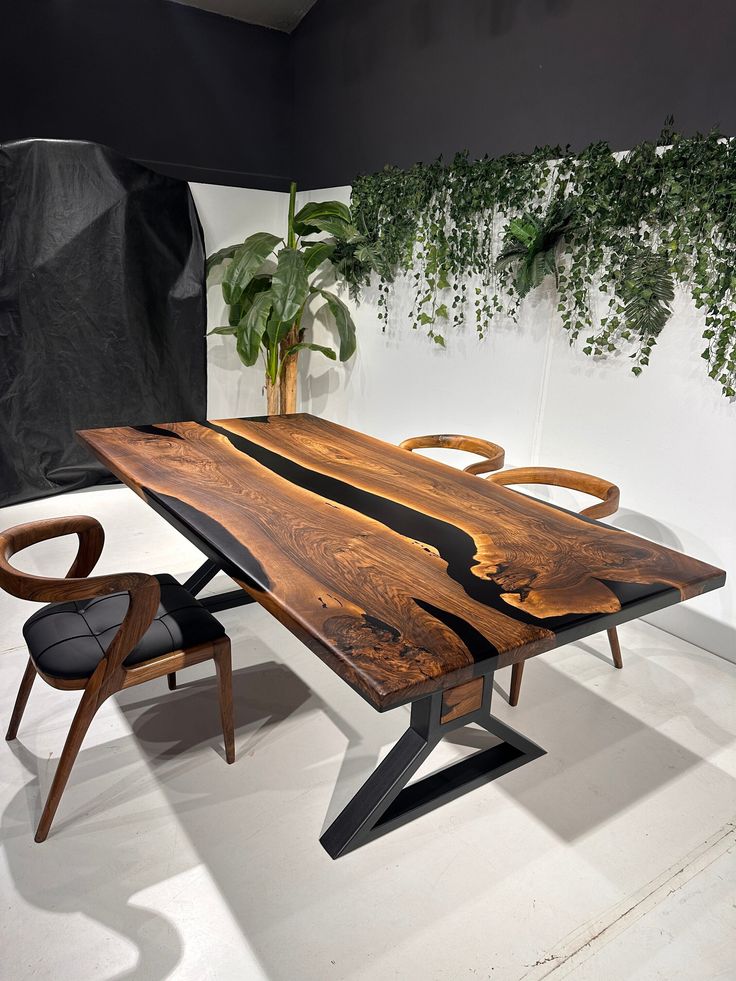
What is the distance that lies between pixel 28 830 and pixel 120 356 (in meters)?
3.15

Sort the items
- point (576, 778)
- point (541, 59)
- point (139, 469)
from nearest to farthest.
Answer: point (576, 778) → point (139, 469) → point (541, 59)

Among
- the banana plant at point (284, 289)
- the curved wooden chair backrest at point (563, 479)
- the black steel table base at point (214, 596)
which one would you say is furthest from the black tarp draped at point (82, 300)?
the curved wooden chair backrest at point (563, 479)

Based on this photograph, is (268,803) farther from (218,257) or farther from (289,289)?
(218,257)

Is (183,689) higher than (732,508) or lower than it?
lower

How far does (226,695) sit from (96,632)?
0.40 meters

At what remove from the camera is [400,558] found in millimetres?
1701

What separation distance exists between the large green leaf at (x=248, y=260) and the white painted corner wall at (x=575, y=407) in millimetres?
461

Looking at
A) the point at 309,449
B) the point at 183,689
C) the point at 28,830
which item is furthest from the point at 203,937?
the point at 309,449

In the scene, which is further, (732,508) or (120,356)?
(120,356)

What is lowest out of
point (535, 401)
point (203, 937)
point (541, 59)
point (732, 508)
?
point (203, 937)

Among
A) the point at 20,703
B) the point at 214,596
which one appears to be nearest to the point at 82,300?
the point at 214,596

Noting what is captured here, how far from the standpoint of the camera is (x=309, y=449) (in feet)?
8.82

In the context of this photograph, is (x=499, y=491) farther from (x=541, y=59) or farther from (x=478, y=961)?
(x=541, y=59)

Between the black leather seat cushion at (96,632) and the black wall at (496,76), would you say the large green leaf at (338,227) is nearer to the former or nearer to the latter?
the black wall at (496,76)
